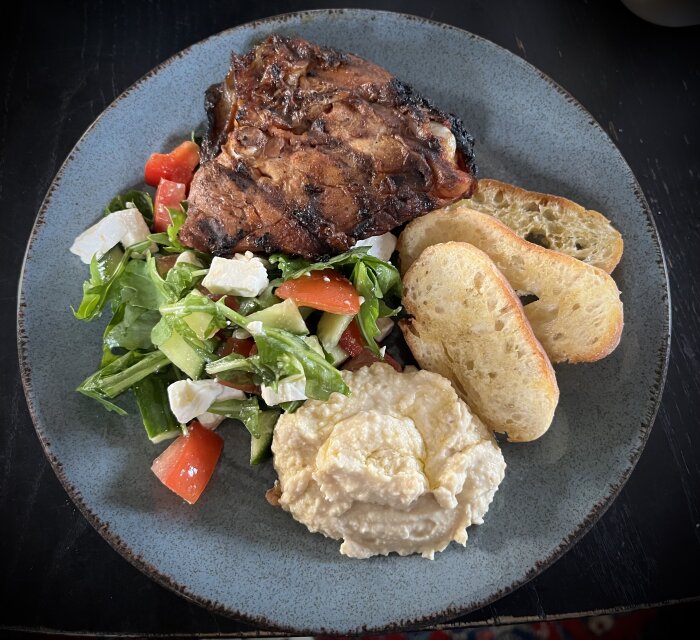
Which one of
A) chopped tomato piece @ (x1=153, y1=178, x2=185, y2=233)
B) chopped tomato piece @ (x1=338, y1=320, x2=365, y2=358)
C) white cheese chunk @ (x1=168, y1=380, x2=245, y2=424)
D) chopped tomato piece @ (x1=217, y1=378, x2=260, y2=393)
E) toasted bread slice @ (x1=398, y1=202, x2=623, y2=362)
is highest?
toasted bread slice @ (x1=398, y1=202, x2=623, y2=362)

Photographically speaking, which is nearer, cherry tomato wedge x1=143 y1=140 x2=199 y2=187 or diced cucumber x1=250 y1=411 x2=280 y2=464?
diced cucumber x1=250 y1=411 x2=280 y2=464

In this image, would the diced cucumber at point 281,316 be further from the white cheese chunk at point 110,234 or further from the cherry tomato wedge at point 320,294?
the white cheese chunk at point 110,234

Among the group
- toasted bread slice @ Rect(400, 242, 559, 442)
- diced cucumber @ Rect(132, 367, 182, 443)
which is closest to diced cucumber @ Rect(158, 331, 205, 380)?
diced cucumber @ Rect(132, 367, 182, 443)

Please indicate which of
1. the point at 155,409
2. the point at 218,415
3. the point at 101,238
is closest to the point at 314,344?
the point at 218,415

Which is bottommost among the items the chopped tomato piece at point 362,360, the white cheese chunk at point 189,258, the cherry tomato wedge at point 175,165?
the chopped tomato piece at point 362,360

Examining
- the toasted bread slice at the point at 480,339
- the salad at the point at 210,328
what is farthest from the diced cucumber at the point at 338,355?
the toasted bread slice at the point at 480,339

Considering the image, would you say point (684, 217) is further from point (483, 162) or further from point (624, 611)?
point (624, 611)

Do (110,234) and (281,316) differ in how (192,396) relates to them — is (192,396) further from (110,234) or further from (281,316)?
(110,234)

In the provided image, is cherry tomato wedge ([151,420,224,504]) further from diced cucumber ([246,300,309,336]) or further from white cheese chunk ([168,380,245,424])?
diced cucumber ([246,300,309,336])
